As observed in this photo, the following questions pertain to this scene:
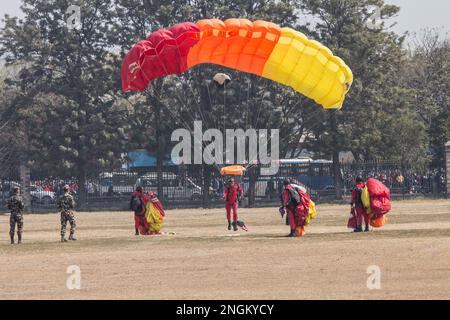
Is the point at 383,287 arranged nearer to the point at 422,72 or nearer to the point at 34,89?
the point at 34,89

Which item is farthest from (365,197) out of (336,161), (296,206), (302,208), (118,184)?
(118,184)

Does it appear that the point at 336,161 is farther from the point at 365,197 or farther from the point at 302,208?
the point at 302,208

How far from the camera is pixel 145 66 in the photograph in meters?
33.5

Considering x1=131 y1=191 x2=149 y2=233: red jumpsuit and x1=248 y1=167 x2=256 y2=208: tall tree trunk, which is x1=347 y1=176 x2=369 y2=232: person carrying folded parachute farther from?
x1=248 y1=167 x2=256 y2=208: tall tree trunk

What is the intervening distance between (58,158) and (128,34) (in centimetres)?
807

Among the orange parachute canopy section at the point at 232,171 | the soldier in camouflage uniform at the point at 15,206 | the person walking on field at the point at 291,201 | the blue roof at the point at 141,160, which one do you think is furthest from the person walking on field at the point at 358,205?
the blue roof at the point at 141,160

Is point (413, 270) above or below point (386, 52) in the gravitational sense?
below

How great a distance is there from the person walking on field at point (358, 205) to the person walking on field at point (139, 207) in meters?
6.02

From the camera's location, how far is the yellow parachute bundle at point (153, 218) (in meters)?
32.7

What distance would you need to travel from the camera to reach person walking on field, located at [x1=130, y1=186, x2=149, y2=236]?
32.2 meters

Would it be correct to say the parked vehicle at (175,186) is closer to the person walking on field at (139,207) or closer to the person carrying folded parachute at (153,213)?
the person walking on field at (139,207)

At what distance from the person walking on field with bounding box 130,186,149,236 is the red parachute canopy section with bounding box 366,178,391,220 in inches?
255
